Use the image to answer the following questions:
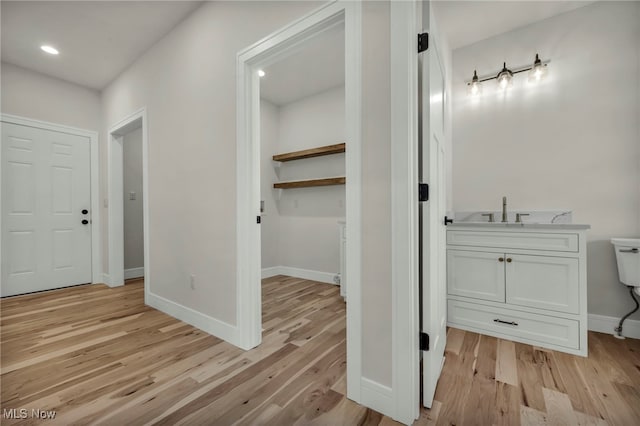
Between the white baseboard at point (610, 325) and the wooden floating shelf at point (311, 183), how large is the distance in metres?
2.68

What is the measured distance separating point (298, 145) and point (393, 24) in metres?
3.00

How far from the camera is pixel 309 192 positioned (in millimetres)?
4051

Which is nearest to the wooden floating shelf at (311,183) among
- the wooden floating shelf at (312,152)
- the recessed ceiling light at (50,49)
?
the wooden floating shelf at (312,152)

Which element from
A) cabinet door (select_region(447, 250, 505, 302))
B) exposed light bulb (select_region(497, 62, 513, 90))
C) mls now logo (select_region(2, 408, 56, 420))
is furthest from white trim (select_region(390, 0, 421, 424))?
exposed light bulb (select_region(497, 62, 513, 90))

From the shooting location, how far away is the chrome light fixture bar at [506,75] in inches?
94.7

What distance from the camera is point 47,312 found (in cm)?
274

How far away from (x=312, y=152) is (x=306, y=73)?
3.24 feet

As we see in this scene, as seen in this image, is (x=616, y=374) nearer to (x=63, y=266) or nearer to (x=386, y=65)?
(x=386, y=65)

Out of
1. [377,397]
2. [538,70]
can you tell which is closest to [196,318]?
[377,397]

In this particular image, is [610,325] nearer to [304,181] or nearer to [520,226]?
[520,226]

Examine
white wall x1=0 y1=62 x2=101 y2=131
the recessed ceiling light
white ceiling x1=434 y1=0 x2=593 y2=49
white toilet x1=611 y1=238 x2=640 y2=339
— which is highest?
the recessed ceiling light

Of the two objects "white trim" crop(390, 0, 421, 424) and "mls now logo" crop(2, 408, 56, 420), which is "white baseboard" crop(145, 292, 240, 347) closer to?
"mls now logo" crop(2, 408, 56, 420)

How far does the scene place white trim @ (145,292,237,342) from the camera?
6.83 ft

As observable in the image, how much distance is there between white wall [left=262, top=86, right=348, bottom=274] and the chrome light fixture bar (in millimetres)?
1556
